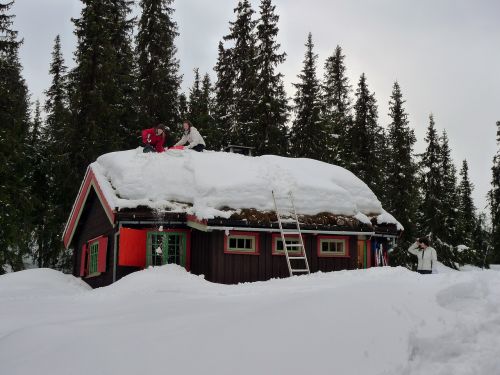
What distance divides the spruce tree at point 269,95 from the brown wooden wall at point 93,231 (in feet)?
37.4

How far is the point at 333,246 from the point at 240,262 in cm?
314

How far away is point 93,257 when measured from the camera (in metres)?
17.4

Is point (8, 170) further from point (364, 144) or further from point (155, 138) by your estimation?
point (364, 144)

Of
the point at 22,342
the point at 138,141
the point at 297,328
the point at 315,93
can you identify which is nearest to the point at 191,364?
the point at 297,328

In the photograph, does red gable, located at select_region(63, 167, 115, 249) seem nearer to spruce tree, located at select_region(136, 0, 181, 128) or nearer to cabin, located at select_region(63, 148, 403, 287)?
cabin, located at select_region(63, 148, 403, 287)

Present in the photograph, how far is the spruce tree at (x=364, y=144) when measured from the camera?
29562 millimetres

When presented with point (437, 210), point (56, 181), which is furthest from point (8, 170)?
point (437, 210)

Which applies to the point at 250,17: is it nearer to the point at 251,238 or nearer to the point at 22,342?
the point at 251,238

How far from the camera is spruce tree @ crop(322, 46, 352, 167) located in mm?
30234

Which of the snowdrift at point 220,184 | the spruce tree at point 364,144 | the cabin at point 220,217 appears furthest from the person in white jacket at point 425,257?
the spruce tree at point 364,144

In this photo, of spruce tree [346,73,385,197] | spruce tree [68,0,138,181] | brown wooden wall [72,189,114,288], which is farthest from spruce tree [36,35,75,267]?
spruce tree [346,73,385,197]

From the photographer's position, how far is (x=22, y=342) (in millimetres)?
6141

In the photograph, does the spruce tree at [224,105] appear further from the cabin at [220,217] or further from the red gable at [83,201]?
the cabin at [220,217]

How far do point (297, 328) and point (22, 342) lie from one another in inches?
139
